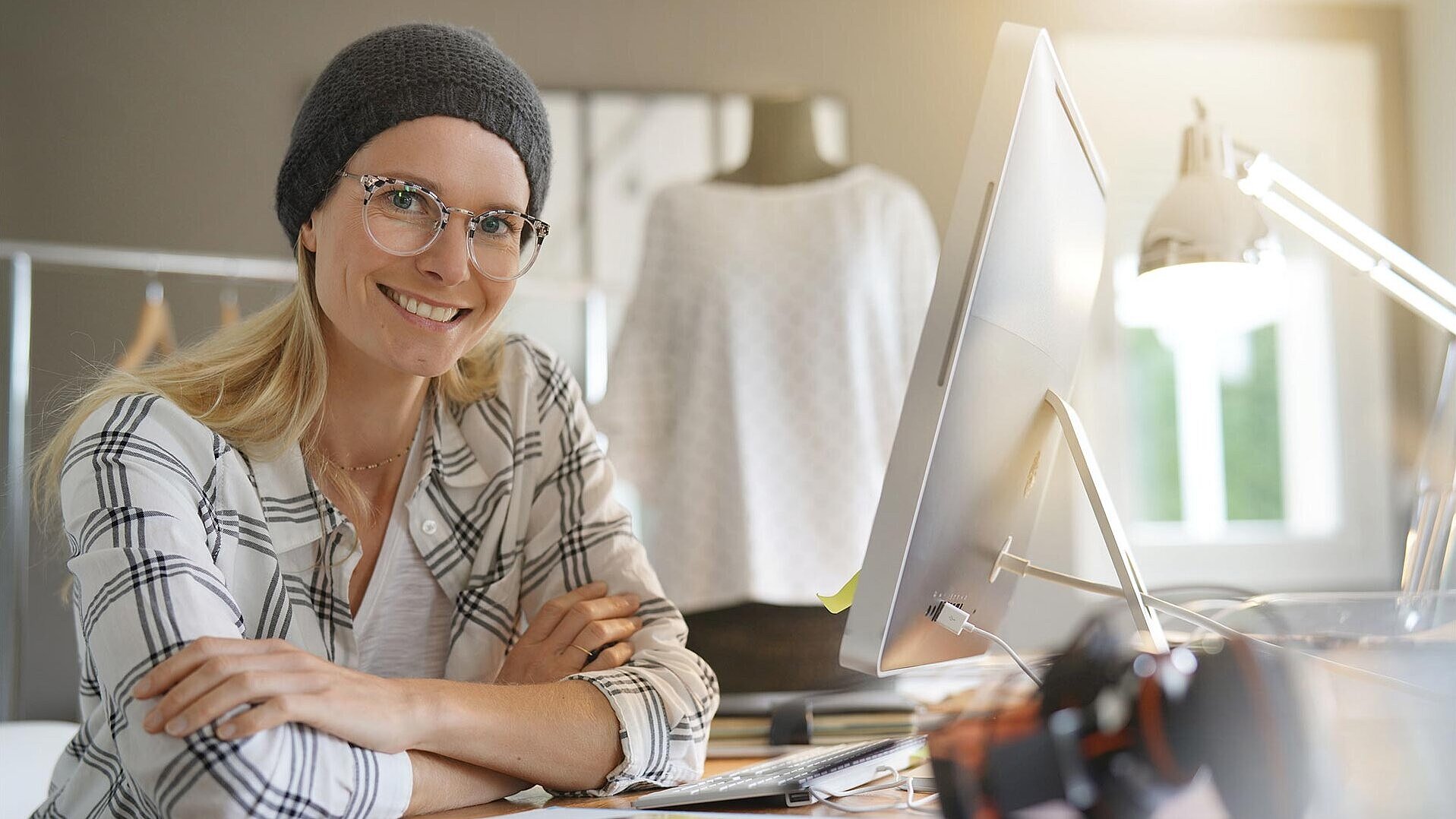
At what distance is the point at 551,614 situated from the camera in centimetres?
107

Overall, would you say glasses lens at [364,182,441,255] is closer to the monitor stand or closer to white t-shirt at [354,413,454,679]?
white t-shirt at [354,413,454,679]

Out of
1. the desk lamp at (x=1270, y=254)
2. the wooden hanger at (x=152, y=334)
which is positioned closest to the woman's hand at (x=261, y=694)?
the desk lamp at (x=1270, y=254)

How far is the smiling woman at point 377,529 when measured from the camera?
75 centimetres

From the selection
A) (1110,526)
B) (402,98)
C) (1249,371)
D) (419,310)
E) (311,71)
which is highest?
(311,71)

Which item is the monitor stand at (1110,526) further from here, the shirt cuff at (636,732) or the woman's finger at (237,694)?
the woman's finger at (237,694)

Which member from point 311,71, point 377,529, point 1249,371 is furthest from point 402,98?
point 1249,371

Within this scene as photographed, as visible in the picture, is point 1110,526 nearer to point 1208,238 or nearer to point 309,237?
point 1208,238

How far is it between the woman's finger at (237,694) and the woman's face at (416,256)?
38 centimetres

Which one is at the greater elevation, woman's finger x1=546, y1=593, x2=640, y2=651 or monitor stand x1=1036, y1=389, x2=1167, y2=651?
monitor stand x1=1036, y1=389, x2=1167, y2=651

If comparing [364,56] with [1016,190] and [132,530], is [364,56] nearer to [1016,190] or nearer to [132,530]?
[132,530]

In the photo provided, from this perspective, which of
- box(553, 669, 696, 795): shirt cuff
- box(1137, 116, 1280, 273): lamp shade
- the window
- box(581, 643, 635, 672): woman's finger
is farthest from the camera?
the window

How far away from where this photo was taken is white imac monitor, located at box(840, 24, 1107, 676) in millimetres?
627

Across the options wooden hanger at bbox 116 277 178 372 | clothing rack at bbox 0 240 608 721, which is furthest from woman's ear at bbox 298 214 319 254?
wooden hanger at bbox 116 277 178 372

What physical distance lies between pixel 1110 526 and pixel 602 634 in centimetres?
46
